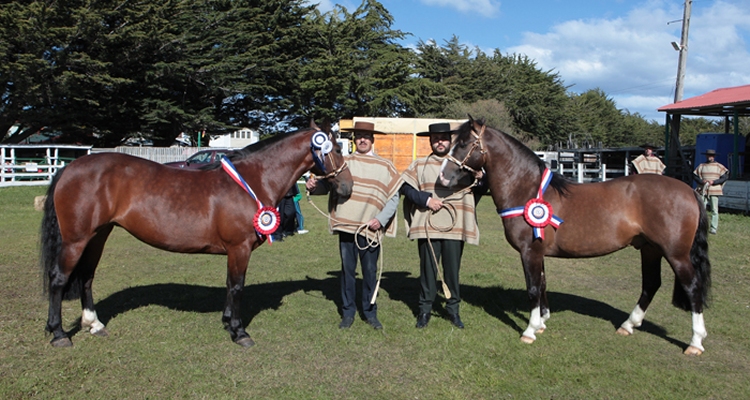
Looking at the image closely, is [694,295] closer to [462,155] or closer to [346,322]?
[462,155]

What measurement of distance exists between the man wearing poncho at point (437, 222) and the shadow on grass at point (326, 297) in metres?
0.64

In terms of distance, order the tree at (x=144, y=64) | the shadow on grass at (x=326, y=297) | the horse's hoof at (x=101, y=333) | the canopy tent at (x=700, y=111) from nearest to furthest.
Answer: the horse's hoof at (x=101, y=333) → the shadow on grass at (x=326, y=297) → the canopy tent at (x=700, y=111) → the tree at (x=144, y=64)

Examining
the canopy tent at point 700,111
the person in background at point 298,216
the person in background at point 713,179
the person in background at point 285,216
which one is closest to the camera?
the person in background at point 285,216

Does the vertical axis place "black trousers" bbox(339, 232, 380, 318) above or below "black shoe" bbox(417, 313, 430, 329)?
above

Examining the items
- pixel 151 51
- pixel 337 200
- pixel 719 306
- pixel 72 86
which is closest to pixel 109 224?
pixel 337 200

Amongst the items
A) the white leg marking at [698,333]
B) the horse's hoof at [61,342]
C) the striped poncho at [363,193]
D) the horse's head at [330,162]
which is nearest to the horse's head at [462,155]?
the striped poncho at [363,193]

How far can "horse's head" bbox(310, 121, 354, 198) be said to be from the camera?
16.8ft

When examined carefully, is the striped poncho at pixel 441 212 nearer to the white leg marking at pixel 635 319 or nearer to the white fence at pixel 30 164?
the white leg marking at pixel 635 319

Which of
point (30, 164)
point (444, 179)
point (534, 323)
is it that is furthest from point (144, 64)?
point (534, 323)

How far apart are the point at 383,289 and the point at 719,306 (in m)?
4.00

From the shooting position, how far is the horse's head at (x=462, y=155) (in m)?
5.12

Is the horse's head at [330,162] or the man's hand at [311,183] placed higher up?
the horse's head at [330,162]

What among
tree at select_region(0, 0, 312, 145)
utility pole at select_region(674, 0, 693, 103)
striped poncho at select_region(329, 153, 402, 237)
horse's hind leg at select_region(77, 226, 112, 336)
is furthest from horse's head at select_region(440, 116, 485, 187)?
tree at select_region(0, 0, 312, 145)

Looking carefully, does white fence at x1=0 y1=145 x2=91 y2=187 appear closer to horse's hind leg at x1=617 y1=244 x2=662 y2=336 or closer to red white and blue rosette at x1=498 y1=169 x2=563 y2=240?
red white and blue rosette at x1=498 y1=169 x2=563 y2=240
